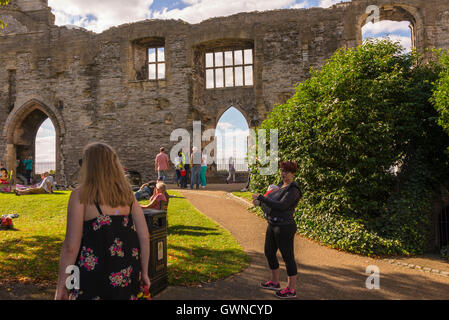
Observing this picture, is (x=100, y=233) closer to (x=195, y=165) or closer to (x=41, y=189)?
(x=41, y=189)

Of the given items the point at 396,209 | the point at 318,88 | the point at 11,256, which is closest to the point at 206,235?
the point at 11,256

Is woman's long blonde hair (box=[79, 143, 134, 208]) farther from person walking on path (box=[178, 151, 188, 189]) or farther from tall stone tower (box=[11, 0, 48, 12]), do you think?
tall stone tower (box=[11, 0, 48, 12])

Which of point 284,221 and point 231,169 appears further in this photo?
point 231,169

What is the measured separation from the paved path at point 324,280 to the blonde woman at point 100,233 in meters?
1.66

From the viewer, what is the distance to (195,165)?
1462 cm

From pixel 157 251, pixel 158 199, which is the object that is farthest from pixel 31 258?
pixel 157 251

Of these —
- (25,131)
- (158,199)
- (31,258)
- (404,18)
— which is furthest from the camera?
(25,131)

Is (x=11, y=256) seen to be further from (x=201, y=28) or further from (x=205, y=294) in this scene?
(x=201, y=28)

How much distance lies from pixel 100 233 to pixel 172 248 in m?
3.80

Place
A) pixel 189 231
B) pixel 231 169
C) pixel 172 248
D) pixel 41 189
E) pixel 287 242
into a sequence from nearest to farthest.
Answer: pixel 287 242, pixel 172 248, pixel 189 231, pixel 41 189, pixel 231 169

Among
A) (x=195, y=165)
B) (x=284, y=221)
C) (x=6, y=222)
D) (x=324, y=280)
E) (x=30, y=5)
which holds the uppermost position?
(x=30, y=5)

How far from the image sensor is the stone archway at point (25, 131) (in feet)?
64.5
